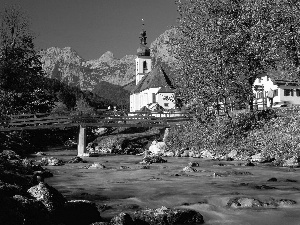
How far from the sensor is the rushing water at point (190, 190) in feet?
41.0

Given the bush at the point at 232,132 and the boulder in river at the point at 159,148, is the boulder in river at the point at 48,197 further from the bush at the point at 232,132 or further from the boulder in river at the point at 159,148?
the boulder in river at the point at 159,148

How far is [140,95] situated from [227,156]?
3341 inches

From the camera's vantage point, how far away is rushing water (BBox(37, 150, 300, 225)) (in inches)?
492

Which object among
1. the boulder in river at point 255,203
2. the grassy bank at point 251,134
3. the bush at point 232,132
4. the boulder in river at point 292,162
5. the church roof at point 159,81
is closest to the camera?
the boulder in river at point 255,203

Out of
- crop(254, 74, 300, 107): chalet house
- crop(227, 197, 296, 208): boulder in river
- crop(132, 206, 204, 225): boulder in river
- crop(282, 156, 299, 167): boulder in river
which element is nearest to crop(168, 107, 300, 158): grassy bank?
crop(282, 156, 299, 167): boulder in river

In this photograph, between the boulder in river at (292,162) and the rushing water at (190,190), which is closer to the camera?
the rushing water at (190,190)

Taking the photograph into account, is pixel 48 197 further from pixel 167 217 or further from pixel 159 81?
pixel 159 81

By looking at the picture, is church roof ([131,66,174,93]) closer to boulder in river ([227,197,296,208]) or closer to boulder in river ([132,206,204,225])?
boulder in river ([227,197,296,208])

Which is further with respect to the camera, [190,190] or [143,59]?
[143,59]

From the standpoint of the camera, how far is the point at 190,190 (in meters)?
16.8

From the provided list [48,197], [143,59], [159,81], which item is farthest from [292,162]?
[143,59]

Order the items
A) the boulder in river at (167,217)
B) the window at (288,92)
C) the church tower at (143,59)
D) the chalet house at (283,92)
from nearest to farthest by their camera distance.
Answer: the boulder in river at (167,217) < the chalet house at (283,92) < the window at (288,92) < the church tower at (143,59)

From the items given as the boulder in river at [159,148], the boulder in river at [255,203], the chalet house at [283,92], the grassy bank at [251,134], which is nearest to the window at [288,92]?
the chalet house at [283,92]

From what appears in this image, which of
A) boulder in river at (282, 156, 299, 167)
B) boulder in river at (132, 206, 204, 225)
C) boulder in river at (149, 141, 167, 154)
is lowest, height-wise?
boulder in river at (149, 141, 167, 154)
